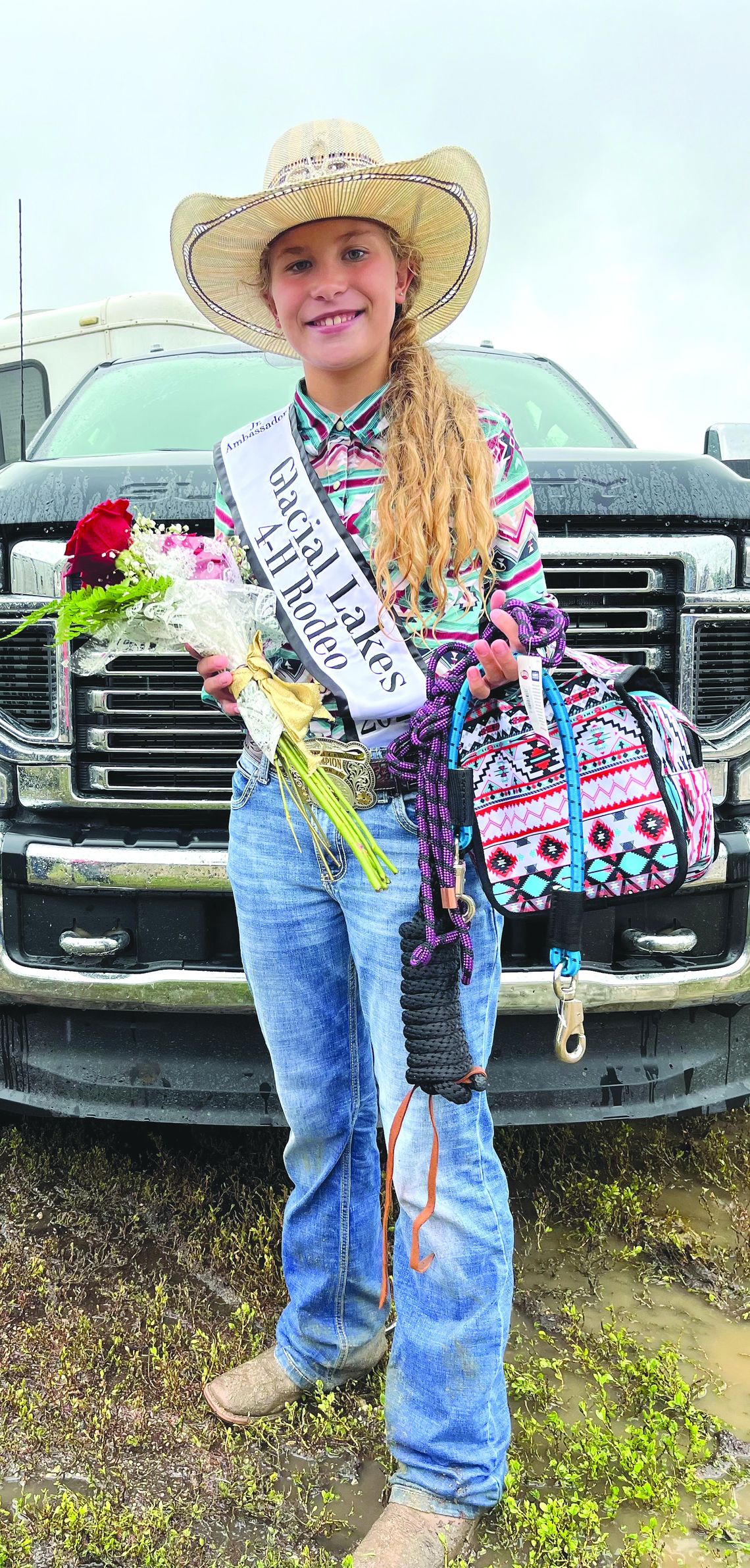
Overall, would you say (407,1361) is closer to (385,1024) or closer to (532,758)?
(385,1024)

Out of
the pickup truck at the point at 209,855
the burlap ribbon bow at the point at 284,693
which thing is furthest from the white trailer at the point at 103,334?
the burlap ribbon bow at the point at 284,693

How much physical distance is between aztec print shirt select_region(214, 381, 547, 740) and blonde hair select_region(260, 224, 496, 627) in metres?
0.02

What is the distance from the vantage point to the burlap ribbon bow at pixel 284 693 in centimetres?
176

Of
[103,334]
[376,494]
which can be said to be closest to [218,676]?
[376,494]

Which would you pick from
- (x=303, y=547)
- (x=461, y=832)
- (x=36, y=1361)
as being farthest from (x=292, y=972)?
(x=36, y=1361)

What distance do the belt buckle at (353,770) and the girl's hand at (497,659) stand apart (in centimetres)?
23

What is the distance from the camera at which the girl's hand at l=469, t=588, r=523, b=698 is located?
1585 millimetres

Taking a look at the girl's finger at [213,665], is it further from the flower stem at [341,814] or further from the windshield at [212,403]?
the windshield at [212,403]

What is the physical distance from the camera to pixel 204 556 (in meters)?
1.81

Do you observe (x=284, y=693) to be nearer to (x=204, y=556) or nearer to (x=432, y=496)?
(x=204, y=556)

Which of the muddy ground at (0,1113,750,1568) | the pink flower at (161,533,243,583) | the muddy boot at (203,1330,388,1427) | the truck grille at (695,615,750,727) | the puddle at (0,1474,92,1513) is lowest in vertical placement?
the puddle at (0,1474,92,1513)

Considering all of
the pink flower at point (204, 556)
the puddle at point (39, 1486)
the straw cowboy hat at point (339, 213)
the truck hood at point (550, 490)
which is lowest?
the puddle at point (39, 1486)

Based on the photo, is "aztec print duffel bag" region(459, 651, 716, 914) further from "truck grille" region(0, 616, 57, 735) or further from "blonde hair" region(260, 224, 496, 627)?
"truck grille" region(0, 616, 57, 735)

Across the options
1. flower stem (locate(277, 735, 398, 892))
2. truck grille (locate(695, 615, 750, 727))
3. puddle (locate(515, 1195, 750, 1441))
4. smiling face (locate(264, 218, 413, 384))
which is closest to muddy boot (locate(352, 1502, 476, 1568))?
puddle (locate(515, 1195, 750, 1441))
